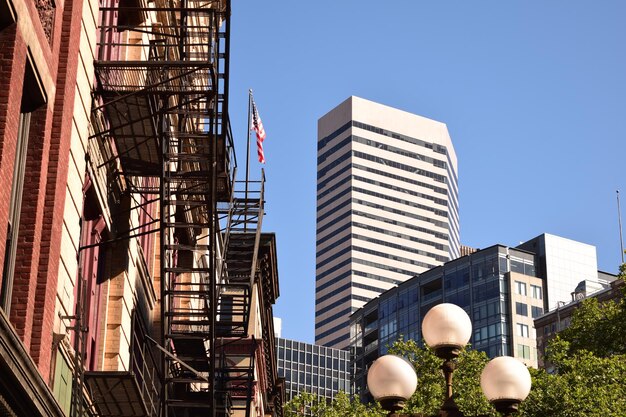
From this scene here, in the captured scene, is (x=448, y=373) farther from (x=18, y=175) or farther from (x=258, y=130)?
(x=258, y=130)

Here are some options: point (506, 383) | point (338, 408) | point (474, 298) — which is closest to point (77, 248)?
point (506, 383)

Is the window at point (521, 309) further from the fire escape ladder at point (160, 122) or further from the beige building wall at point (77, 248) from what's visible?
the beige building wall at point (77, 248)

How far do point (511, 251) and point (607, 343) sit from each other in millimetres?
98420

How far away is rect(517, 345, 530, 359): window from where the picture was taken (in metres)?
152

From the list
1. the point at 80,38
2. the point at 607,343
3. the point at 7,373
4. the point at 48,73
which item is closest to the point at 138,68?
the point at 80,38

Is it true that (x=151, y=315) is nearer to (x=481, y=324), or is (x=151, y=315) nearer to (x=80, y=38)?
(x=80, y=38)

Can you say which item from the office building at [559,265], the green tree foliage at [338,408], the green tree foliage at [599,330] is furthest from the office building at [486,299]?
the green tree foliage at [599,330]

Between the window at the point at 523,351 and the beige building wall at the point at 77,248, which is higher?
the window at the point at 523,351

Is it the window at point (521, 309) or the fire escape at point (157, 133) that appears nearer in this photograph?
the fire escape at point (157, 133)

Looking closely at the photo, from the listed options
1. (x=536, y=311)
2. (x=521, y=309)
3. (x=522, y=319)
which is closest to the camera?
(x=522, y=319)

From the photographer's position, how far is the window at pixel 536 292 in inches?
6171

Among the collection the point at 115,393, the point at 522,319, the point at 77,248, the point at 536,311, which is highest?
the point at 536,311

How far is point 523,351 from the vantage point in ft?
501

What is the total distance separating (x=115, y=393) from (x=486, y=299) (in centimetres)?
13474
